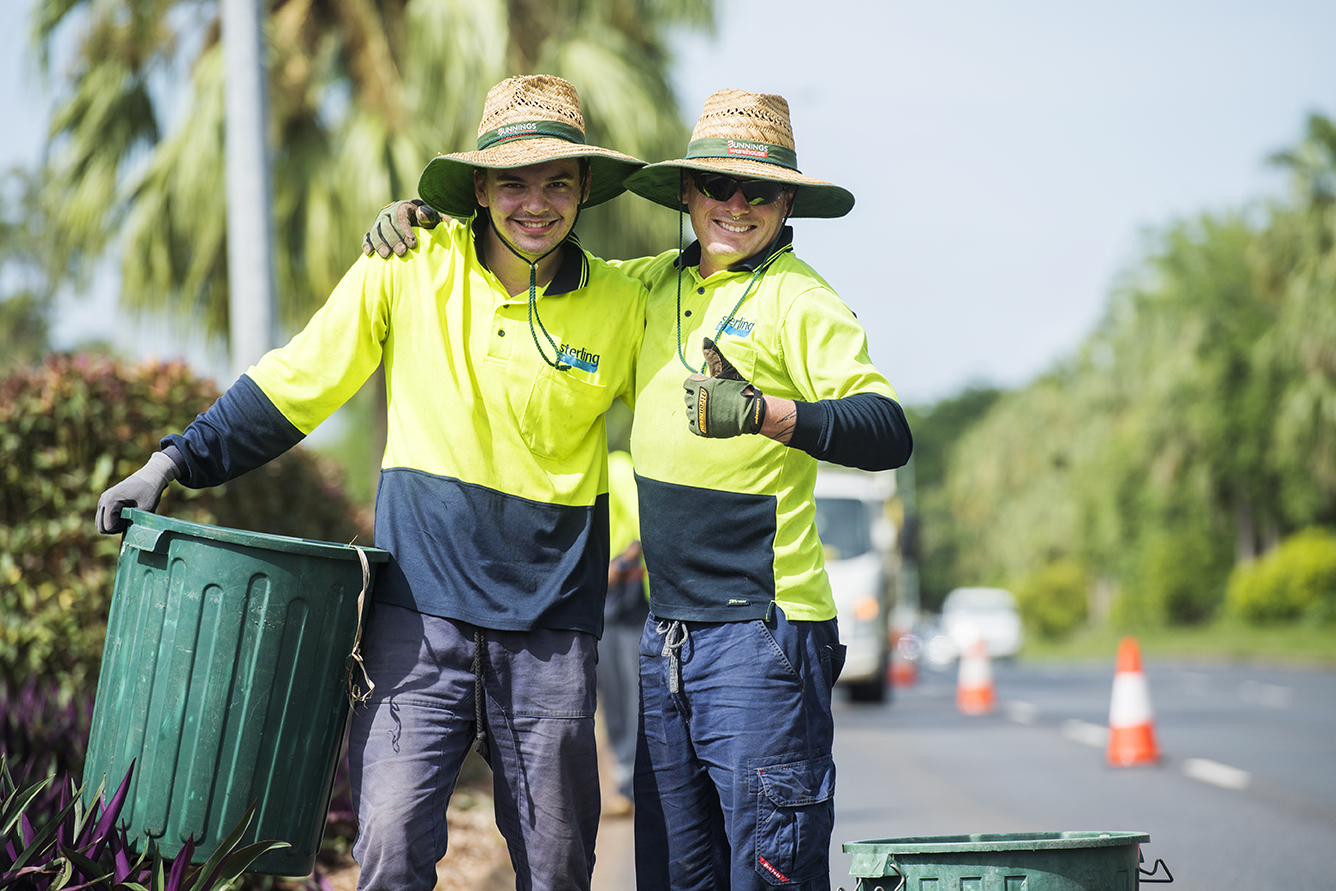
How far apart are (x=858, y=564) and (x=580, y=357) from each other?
11.9m

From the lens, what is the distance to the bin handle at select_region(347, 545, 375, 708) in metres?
3.02

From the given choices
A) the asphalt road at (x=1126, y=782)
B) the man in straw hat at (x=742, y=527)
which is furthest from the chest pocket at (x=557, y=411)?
the asphalt road at (x=1126, y=782)

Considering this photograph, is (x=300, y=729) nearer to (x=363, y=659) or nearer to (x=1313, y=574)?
(x=363, y=659)

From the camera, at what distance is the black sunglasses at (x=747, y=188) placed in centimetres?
318

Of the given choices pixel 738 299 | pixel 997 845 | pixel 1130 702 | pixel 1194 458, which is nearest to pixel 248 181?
pixel 738 299

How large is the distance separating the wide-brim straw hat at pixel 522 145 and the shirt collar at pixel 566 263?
3.8 inches

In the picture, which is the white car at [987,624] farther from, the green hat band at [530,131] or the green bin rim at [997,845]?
the green bin rim at [997,845]

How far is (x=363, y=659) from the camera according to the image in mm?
3094

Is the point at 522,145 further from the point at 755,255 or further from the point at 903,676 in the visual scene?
the point at 903,676

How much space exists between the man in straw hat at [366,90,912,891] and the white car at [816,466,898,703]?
11176mm

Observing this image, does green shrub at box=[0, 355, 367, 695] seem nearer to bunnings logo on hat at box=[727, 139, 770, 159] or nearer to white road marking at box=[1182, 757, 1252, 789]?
bunnings logo on hat at box=[727, 139, 770, 159]

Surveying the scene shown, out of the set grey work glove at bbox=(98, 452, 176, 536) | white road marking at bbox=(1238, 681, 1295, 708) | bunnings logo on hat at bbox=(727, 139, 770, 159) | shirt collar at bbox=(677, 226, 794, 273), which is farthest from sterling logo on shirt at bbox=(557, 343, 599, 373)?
white road marking at bbox=(1238, 681, 1295, 708)

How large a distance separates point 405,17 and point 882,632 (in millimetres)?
7915

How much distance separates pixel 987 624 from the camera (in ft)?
125
